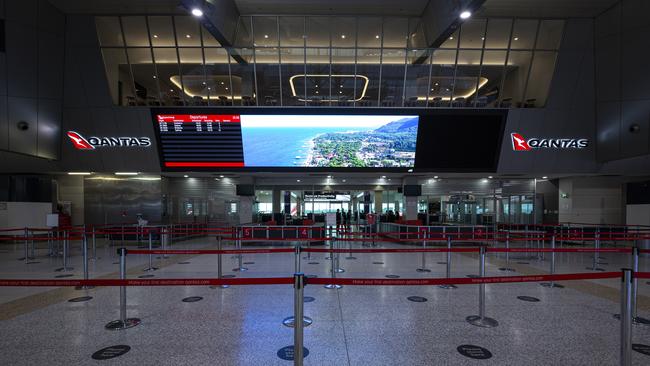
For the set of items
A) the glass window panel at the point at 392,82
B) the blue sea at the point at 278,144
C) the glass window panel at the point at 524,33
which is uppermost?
the glass window panel at the point at 524,33

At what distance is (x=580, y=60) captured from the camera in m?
14.4

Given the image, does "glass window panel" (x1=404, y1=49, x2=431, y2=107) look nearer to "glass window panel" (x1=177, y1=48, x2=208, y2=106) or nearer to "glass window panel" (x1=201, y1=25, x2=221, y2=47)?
"glass window panel" (x1=201, y1=25, x2=221, y2=47)

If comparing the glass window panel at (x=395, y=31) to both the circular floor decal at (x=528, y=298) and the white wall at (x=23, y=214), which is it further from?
the white wall at (x=23, y=214)

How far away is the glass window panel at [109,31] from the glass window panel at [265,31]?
551 centimetres

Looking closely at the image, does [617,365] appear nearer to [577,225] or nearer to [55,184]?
[577,225]

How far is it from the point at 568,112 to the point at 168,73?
16767mm

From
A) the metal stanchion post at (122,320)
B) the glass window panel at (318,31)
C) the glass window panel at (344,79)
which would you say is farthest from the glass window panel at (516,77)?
the metal stanchion post at (122,320)

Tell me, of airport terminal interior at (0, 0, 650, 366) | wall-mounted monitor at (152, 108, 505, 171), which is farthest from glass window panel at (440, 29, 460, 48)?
wall-mounted monitor at (152, 108, 505, 171)

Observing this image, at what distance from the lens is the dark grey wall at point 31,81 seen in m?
12.3

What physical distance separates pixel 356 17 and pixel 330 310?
12911mm

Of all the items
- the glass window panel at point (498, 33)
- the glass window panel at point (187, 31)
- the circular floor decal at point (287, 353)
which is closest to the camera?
the circular floor decal at point (287, 353)

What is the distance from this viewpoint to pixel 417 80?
49.3ft

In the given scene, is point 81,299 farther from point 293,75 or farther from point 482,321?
point 293,75

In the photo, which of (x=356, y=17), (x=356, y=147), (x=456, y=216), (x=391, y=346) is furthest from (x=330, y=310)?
(x=456, y=216)
